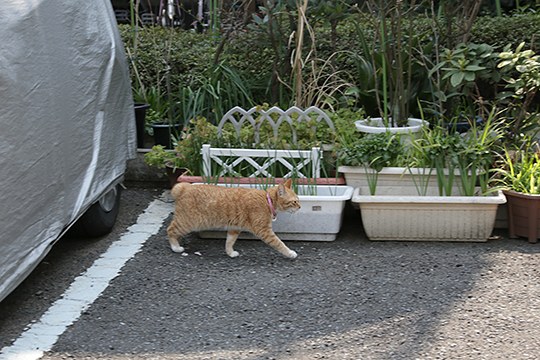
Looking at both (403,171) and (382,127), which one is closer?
(403,171)

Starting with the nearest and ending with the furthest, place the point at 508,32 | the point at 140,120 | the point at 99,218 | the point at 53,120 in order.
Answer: the point at 53,120, the point at 99,218, the point at 140,120, the point at 508,32

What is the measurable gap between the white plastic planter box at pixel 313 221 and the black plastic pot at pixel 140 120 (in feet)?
5.43

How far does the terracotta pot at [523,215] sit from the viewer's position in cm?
490

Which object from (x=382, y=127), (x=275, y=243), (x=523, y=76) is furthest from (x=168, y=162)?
(x=523, y=76)

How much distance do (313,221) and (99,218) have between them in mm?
1319

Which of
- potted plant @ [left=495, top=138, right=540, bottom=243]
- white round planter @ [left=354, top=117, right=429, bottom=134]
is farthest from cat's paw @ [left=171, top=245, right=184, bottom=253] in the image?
potted plant @ [left=495, top=138, right=540, bottom=243]

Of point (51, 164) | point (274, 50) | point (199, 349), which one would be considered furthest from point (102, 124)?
point (274, 50)

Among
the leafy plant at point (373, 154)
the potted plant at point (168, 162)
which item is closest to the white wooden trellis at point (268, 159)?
the leafy plant at point (373, 154)

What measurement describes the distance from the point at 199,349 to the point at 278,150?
2.04 meters

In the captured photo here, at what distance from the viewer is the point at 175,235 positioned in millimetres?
4824

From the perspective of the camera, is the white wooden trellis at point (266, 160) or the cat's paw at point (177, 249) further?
the white wooden trellis at point (266, 160)

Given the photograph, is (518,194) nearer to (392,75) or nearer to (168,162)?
(392,75)

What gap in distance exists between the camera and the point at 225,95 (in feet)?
21.4

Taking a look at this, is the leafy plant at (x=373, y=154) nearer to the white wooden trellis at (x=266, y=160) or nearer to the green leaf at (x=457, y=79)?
the white wooden trellis at (x=266, y=160)
